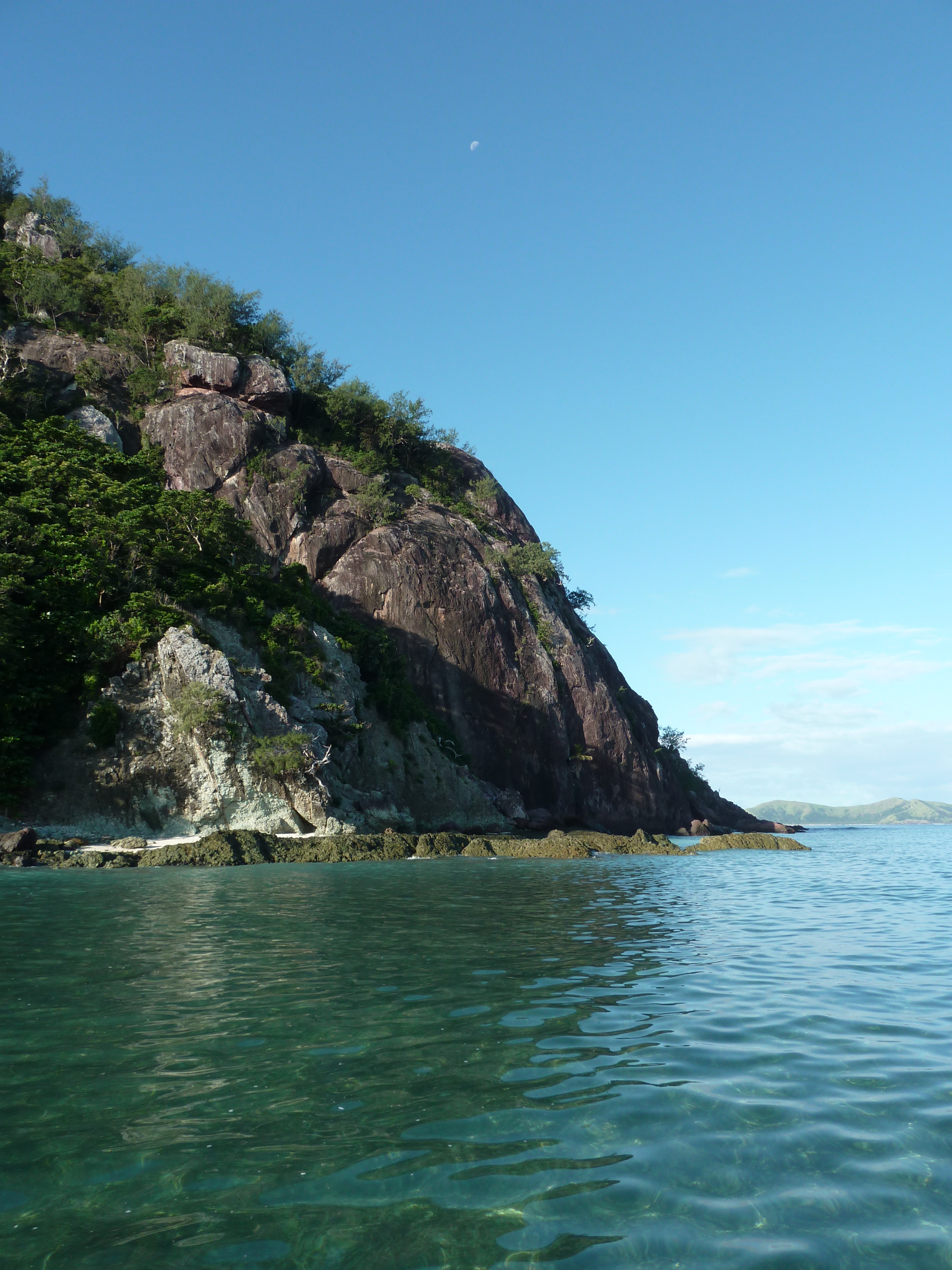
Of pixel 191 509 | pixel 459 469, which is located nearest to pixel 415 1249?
pixel 191 509

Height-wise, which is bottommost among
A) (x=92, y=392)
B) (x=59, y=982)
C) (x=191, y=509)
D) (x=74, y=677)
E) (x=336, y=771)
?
(x=59, y=982)

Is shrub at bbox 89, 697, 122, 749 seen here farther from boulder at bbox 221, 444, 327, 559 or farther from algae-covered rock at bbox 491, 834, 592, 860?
boulder at bbox 221, 444, 327, 559

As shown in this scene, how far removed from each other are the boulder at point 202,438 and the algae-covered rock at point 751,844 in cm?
4314

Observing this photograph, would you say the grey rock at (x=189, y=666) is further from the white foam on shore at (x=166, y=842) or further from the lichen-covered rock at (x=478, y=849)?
the lichen-covered rock at (x=478, y=849)

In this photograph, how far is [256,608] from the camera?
4344cm

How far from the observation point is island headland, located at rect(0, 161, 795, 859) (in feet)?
115

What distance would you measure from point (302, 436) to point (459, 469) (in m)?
18.8

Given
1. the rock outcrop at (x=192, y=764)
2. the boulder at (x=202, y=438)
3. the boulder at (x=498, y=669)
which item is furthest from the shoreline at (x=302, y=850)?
the boulder at (x=202, y=438)

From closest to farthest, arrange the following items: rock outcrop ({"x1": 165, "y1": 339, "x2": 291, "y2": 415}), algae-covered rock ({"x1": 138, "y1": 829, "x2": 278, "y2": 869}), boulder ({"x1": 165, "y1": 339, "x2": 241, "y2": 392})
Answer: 1. algae-covered rock ({"x1": 138, "y1": 829, "x2": 278, "y2": 869})
2. boulder ({"x1": 165, "y1": 339, "x2": 241, "y2": 392})
3. rock outcrop ({"x1": 165, "y1": 339, "x2": 291, "y2": 415})

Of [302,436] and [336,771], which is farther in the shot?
[302,436]

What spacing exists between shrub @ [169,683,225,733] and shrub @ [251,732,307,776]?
7.84 ft

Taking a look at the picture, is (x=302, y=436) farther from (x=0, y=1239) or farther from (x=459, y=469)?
(x=0, y=1239)

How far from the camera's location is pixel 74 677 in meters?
35.2

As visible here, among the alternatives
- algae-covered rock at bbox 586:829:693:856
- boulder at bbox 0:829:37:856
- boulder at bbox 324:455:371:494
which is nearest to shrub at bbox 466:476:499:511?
boulder at bbox 324:455:371:494
